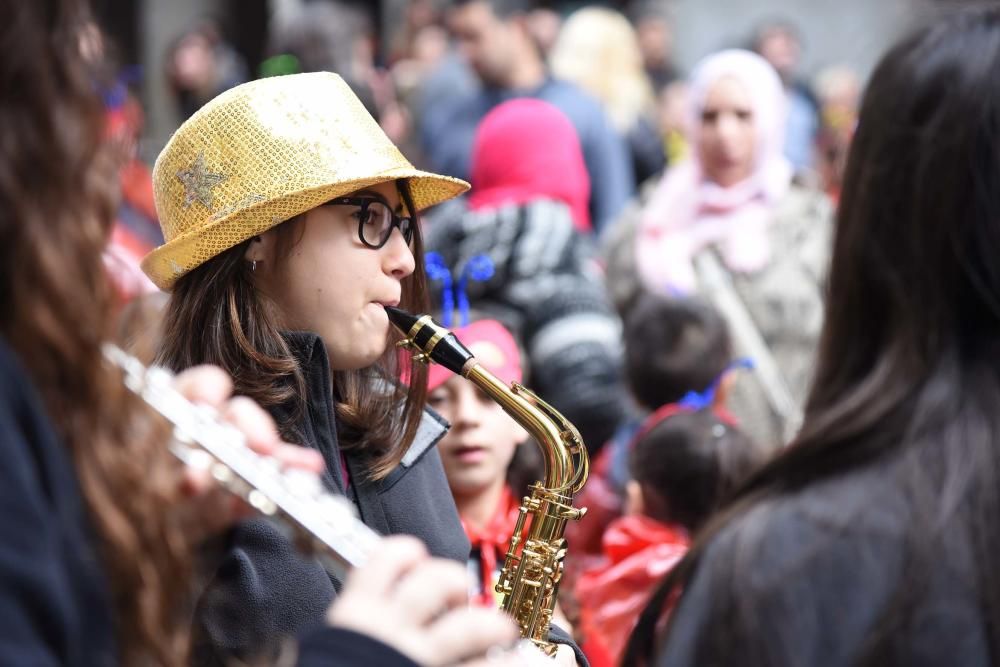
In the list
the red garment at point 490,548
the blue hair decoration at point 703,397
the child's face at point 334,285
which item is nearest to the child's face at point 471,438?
the red garment at point 490,548

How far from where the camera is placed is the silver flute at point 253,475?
1.52 meters

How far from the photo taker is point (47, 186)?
1.37 m

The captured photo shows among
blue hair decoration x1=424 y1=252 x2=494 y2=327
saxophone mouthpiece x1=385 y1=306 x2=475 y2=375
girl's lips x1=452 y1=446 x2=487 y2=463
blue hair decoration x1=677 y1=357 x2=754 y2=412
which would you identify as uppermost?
saxophone mouthpiece x1=385 y1=306 x2=475 y2=375

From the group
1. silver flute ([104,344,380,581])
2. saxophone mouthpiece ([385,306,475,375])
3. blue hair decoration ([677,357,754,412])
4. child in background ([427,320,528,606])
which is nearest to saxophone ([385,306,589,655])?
saxophone mouthpiece ([385,306,475,375])

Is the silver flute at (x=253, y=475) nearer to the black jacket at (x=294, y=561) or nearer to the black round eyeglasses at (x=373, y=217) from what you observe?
the black jacket at (x=294, y=561)

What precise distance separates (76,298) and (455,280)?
141 inches

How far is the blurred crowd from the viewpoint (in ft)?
12.9

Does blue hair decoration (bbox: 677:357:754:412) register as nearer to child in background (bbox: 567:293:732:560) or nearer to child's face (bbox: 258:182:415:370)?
child in background (bbox: 567:293:732:560)

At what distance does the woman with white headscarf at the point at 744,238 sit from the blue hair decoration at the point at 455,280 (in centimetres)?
71

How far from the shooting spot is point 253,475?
5.18 ft

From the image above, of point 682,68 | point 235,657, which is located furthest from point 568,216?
point 682,68

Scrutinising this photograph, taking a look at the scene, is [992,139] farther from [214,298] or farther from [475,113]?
[475,113]

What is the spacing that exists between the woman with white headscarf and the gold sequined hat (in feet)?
8.75

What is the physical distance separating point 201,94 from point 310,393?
6.62m
